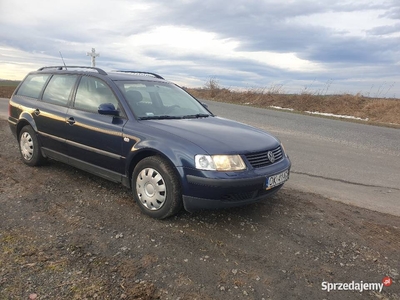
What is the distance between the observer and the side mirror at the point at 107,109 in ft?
14.1

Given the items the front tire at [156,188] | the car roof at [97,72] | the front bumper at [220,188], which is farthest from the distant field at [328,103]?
the front tire at [156,188]

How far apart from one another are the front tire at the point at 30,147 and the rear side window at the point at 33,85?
0.60m

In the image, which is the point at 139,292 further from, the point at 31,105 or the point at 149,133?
the point at 31,105

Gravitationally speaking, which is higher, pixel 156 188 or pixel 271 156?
pixel 271 156

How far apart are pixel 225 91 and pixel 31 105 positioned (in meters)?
26.1

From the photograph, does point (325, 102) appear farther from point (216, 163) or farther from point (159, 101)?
point (216, 163)

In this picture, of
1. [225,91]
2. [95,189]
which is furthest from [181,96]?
[225,91]

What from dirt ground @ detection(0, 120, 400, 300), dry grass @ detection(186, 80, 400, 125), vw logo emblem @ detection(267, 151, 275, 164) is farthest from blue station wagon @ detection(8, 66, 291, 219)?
dry grass @ detection(186, 80, 400, 125)

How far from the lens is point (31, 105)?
229 inches

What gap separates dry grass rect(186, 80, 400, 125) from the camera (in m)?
22.1

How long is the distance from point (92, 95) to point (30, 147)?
180 cm

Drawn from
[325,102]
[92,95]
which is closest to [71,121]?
[92,95]

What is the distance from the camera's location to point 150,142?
156 inches

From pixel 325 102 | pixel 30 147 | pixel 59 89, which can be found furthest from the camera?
pixel 325 102
